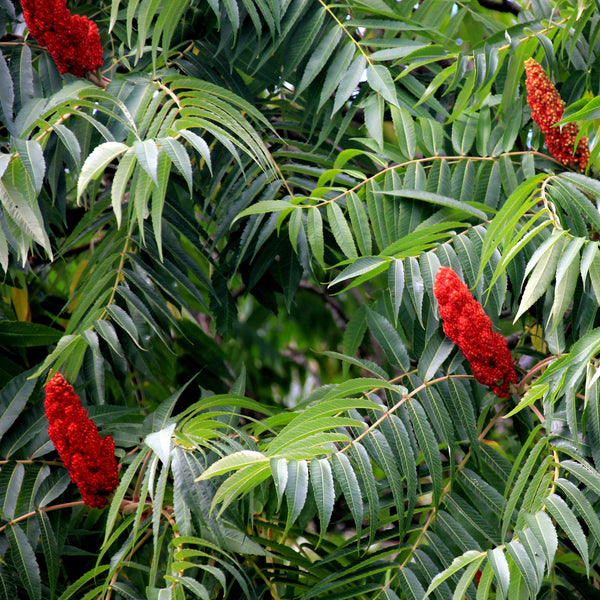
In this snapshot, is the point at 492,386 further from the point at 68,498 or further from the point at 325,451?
the point at 68,498

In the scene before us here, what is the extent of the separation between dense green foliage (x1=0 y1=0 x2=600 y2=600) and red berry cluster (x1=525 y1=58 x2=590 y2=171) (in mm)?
65

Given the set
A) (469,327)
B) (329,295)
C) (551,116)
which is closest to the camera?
(469,327)

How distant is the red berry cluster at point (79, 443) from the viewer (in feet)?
7.28

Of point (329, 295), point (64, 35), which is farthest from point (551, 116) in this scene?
point (64, 35)

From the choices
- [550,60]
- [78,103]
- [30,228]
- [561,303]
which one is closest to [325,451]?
[561,303]

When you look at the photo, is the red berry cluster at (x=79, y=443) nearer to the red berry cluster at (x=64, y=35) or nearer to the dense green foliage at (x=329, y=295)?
the dense green foliage at (x=329, y=295)

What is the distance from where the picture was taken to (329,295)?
8.77 ft

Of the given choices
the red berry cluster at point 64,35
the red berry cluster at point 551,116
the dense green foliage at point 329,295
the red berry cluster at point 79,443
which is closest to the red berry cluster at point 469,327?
the dense green foliage at point 329,295

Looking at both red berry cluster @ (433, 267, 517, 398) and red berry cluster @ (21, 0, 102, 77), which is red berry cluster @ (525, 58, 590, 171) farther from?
red berry cluster @ (21, 0, 102, 77)

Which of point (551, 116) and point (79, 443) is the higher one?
point (551, 116)

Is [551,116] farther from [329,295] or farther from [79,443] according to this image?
[79,443]

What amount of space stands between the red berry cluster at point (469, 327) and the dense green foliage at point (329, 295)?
11 cm

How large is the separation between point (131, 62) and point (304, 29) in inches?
32.9

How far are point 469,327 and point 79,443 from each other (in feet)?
4.00
